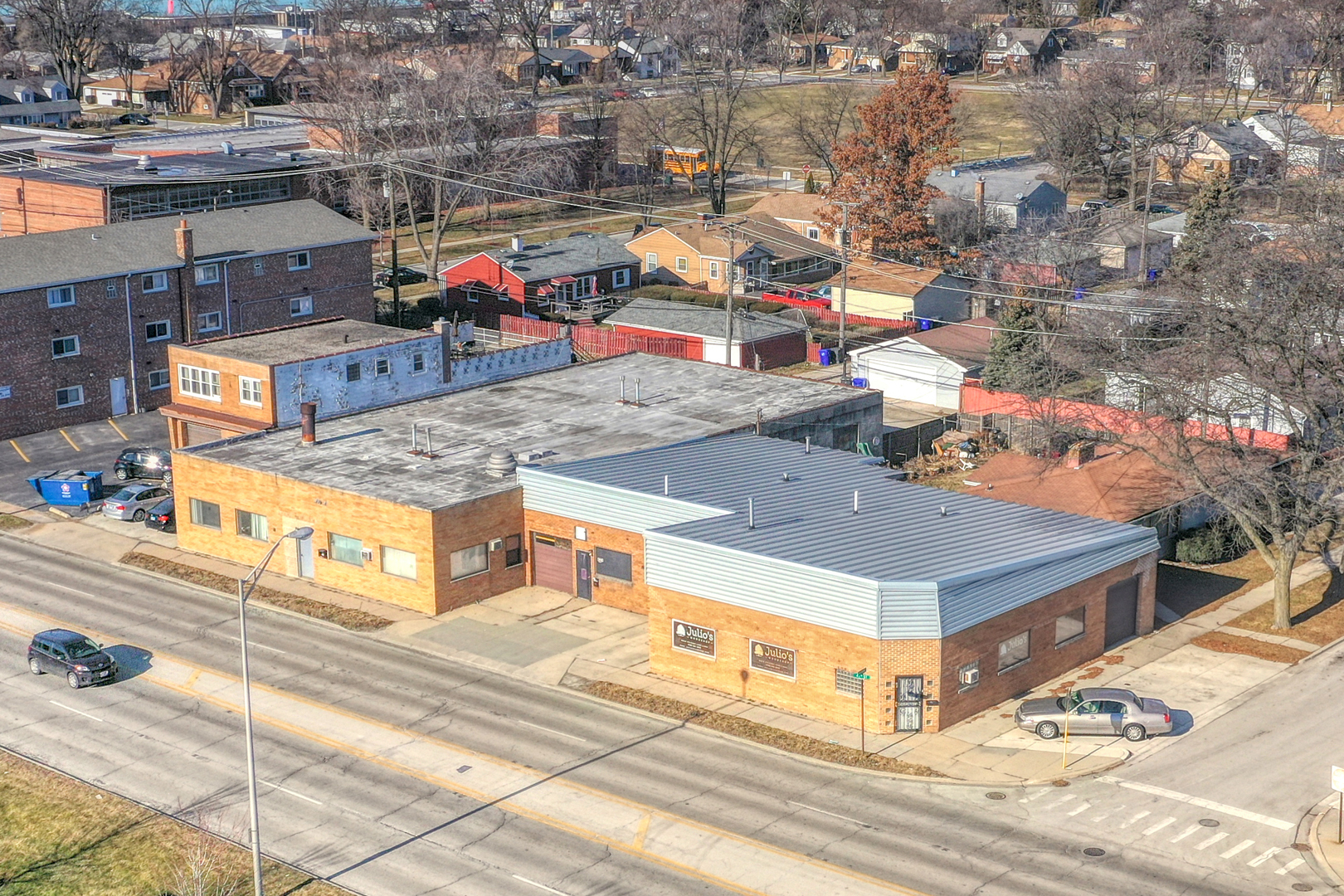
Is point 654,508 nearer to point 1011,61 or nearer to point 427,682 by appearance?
point 427,682

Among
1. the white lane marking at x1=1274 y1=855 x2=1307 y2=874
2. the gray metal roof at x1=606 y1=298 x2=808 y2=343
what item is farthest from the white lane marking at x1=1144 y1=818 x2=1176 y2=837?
the gray metal roof at x1=606 y1=298 x2=808 y2=343

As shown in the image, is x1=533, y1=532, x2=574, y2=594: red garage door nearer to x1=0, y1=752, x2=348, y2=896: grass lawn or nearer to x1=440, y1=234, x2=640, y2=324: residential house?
x1=0, y1=752, x2=348, y2=896: grass lawn

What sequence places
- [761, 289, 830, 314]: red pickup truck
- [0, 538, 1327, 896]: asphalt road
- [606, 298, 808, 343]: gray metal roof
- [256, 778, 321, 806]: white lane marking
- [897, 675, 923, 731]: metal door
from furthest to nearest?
[761, 289, 830, 314]: red pickup truck < [606, 298, 808, 343]: gray metal roof < [897, 675, 923, 731]: metal door < [256, 778, 321, 806]: white lane marking < [0, 538, 1327, 896]: asphalt road

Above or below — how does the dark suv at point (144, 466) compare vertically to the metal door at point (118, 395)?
below

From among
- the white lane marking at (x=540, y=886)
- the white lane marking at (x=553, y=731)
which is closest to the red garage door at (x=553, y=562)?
the white lane marking at (x=553, y=731)

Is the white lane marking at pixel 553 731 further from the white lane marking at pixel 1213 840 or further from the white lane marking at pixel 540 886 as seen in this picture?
the white lane marking at pixel 1213 840

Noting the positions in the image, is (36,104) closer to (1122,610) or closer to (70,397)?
(70,397)
